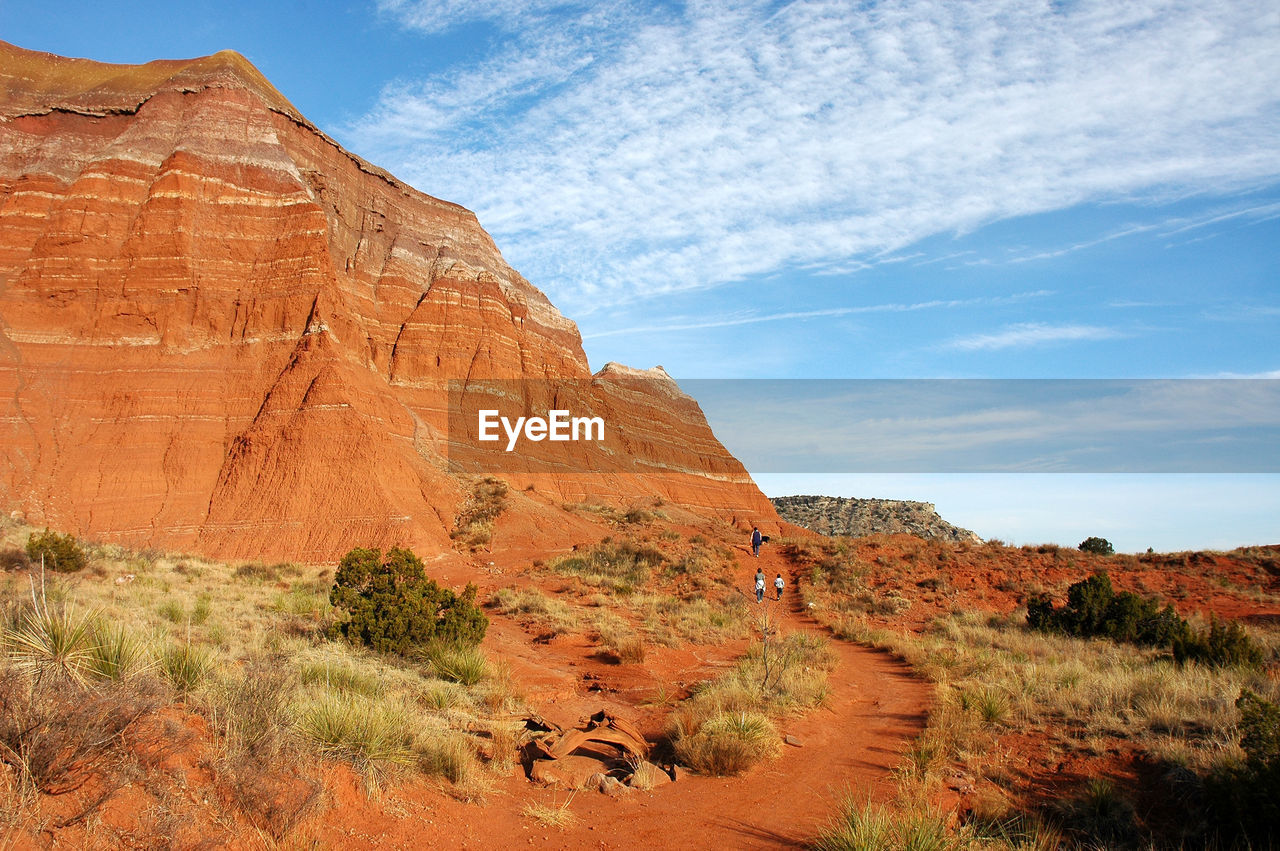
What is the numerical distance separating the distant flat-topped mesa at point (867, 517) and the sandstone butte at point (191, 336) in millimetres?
38314

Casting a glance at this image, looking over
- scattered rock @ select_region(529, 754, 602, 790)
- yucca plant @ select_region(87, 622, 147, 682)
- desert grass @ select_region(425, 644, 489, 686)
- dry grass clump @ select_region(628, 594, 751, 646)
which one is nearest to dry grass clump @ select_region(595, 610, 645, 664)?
dry grass clump @ select_region(628, 594, 751, 646)

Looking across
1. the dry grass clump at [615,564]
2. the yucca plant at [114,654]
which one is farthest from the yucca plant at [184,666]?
the dry grass clump at [615,564]

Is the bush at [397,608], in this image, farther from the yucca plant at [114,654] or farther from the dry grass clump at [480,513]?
the dry grass clump at [480,513]

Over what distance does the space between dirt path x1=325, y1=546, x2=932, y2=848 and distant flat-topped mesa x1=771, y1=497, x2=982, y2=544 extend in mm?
51071

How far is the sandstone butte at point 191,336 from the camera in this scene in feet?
85.5

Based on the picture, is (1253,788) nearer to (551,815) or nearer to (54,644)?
(551,815)

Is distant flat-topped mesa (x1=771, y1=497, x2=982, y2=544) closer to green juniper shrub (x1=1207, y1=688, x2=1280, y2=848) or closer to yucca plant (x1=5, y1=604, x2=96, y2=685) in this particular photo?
green juniper shrub (x1=1207, y1=688, x2=1280, y2=848)

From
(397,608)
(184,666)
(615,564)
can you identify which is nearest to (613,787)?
(184,666)

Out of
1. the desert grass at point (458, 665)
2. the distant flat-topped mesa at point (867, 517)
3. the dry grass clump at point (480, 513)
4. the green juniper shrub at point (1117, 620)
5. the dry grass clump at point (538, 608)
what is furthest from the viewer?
the distant flat-topped mesa at point (867, 517)

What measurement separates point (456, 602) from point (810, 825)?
24.6 ft

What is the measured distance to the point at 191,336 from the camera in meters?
30.2

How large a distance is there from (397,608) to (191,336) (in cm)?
2572

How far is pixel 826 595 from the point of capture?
21438 mm

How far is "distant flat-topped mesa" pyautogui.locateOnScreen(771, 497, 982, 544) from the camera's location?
206 feet
